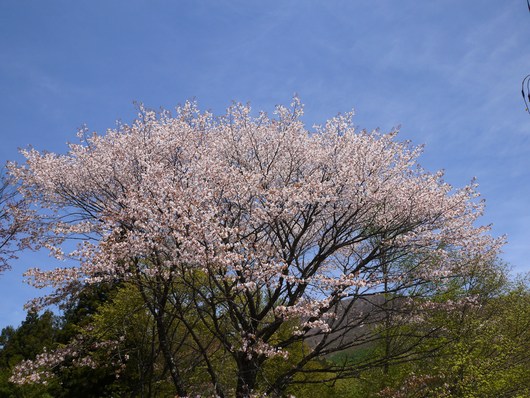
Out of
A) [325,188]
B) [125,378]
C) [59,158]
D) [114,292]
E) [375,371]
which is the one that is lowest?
[375,371]

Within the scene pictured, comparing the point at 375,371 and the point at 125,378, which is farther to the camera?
the point at 125,378

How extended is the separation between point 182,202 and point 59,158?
10.2 meters

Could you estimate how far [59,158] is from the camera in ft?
69.8

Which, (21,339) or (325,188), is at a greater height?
(21,339)

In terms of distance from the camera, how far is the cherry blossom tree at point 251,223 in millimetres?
13844

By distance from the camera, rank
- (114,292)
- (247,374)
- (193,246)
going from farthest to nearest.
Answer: (114,292) < (247,374) < (193,246)

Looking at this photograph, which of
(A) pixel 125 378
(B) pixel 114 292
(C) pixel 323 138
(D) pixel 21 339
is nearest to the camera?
(C) pixel 323 138

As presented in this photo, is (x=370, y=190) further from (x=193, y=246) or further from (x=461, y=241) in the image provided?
(x=193, y=246)

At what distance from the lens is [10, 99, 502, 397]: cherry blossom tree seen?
1384cm

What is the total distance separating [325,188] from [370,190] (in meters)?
1.68

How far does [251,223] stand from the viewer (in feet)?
57.3

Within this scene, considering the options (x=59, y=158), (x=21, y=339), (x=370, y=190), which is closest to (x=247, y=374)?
(x=370, y=190)

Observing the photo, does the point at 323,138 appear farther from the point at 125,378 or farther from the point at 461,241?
the point at 125,378

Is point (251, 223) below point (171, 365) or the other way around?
the other way around
